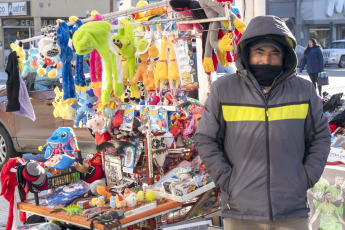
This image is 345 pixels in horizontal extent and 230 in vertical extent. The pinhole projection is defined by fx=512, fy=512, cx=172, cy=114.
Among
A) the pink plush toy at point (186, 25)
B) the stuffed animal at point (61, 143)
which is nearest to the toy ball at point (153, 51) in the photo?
the pink plush toy at point (186, 25)

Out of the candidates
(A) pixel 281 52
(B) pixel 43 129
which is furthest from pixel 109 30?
(B) pixel 43 129

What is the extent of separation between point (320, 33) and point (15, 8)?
60.3 ft

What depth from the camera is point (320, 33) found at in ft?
106

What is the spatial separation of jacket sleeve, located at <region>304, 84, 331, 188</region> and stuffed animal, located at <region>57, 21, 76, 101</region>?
2.66 metres

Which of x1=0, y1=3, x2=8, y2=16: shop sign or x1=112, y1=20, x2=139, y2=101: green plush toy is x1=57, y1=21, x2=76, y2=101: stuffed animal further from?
x1=0, y1=3, x2=8, y2=16: shop sign

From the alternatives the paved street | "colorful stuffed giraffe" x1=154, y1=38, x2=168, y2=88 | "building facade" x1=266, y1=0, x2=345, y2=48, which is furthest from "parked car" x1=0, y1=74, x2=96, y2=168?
"building facade" x1=266, y1=0, x2=345, y2=48

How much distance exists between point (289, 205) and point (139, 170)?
219cm

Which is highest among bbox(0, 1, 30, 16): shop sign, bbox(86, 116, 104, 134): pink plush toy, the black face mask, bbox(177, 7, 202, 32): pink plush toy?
bbox(0, 1, 30, 16): shop sign

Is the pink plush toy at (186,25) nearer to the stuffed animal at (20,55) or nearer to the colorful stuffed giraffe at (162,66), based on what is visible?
the colorful stuffed giraffe at (162,66)

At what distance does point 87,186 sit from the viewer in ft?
15.3

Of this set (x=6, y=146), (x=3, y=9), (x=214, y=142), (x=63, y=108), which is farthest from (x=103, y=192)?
(x=3, y=9)

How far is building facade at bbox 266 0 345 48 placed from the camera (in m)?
30.4

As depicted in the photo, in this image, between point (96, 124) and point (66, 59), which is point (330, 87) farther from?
point (66, 59)

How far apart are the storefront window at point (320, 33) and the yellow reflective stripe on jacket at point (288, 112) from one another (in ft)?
99.1
